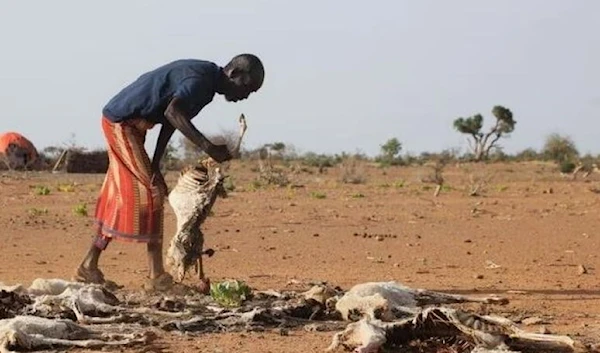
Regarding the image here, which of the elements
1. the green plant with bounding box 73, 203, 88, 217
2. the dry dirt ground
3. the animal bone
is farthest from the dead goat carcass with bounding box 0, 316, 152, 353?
the green plant with bounding box 73, 203, 88, 217

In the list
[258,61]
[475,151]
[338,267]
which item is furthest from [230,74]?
[475,151]

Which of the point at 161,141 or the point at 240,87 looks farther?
the point at 161,141

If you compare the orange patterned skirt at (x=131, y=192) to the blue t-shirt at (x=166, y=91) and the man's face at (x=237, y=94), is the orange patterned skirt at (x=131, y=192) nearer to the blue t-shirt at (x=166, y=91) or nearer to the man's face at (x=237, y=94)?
the blue t-shirt at (x=166, y=91)

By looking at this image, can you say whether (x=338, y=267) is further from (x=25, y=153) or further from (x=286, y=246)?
(x=25, y=153)

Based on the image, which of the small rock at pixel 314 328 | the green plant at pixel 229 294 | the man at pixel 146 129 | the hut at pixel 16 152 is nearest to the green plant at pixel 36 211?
the man at pixel 146 129

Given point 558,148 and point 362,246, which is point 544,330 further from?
point 558,148

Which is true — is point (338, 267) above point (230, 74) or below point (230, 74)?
below

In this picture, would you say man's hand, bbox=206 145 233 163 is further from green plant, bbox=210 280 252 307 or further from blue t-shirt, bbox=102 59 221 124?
green plant, bbox=210 280 252 307

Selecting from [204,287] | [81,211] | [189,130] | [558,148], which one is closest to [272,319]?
[204,287]

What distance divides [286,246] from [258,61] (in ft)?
15.8

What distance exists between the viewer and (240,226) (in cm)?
1355

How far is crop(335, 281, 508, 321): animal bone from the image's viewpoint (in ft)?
18.9

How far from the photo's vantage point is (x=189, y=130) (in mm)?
6527

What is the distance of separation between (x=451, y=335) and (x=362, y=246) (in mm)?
6445
